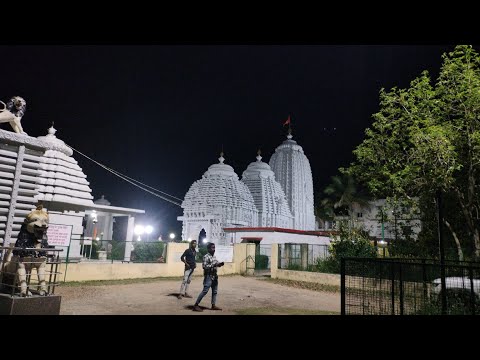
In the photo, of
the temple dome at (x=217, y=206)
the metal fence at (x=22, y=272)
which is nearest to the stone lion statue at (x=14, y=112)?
the metal fence at (x=22, y=272)

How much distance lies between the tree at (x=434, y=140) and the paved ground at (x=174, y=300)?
5995mm

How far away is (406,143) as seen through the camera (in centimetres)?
1520

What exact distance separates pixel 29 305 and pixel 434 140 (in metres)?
13.2

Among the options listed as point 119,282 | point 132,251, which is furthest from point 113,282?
point 132,251

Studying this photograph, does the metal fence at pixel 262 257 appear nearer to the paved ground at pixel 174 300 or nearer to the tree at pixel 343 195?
the paved ground at pixel 174 300

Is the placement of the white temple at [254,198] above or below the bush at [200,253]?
above

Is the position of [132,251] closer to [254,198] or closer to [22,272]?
[22,272]

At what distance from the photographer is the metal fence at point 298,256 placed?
18578mm

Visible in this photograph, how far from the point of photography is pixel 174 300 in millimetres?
10492

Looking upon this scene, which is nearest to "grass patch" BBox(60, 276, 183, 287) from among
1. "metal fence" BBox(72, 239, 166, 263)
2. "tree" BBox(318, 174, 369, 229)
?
"metal fence" BBox(72, 239, 166, 263)

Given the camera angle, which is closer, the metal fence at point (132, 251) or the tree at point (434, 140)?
the tree at point (434, 140)

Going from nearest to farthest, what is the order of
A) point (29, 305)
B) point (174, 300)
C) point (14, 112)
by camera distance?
point (29, 305)
point (14, 112)
point (174, 300)
